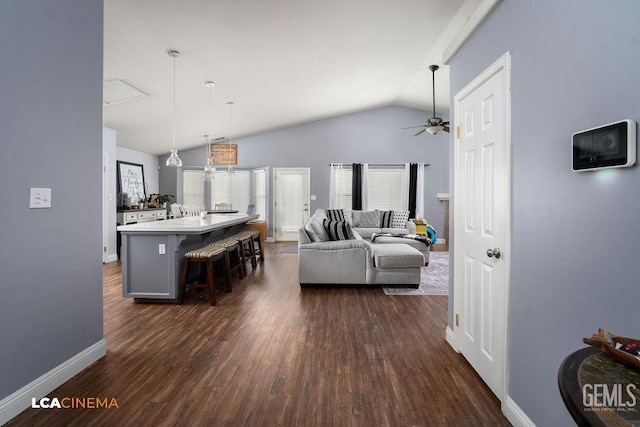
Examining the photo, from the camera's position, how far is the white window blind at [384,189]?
336 inches

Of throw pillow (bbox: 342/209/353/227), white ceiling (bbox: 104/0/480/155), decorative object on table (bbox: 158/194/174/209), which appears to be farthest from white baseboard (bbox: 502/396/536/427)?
decorative object on table (bbox: 158/194/174/209)

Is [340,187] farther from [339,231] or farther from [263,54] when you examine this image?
[263,54]

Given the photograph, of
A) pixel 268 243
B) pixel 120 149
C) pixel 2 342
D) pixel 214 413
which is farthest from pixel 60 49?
pixel 268 243

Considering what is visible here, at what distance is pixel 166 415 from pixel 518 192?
2.27m

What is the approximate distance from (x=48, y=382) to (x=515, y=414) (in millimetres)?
2695

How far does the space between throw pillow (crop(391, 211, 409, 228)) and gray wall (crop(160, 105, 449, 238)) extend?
53.0 inches

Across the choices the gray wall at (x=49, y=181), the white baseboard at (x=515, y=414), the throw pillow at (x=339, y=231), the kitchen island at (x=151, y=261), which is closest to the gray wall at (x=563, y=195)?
the white baseboard at (x=515, y=414)

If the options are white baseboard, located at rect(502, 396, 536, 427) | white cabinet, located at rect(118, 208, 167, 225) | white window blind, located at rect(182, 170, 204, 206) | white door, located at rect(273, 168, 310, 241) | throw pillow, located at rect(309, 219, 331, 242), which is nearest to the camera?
white baseboard, located at rect(502, 396, 536, 427)

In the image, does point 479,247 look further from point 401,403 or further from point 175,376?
point 175,376

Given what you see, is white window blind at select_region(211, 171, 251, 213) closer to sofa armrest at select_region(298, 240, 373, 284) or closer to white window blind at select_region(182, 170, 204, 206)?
white window blind at select_region(182, 170, 204, 206)

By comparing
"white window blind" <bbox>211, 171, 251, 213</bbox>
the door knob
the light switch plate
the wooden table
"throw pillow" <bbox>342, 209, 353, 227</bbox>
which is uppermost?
"white window blind" <bbox>211, 171, 251, 213</bbox>

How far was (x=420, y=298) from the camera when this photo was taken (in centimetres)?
393

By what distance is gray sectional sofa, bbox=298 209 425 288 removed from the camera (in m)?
4.27

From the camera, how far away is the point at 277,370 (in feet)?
7.38
